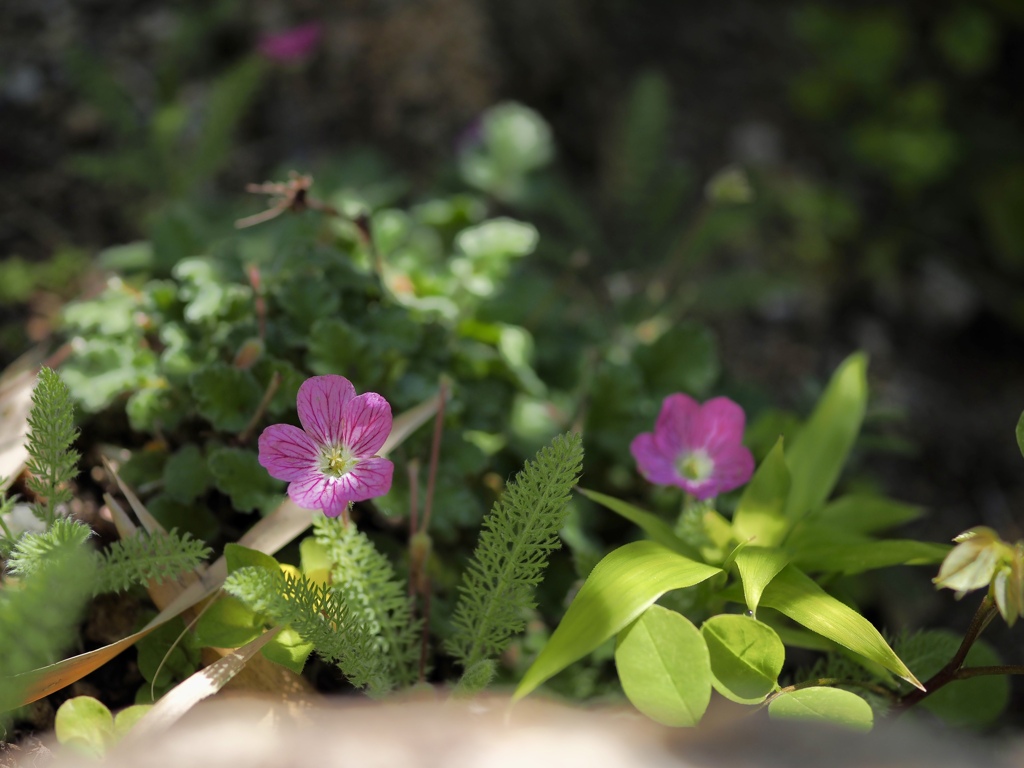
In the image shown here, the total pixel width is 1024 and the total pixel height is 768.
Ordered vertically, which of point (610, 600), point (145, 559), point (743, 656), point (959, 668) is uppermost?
point (145, 559)

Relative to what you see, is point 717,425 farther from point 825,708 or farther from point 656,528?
point 825,708

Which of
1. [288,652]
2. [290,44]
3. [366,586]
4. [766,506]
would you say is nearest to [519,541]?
[366,586]

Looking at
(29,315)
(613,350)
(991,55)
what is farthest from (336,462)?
(991,55)

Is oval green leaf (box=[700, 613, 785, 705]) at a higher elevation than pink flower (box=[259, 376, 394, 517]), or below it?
below

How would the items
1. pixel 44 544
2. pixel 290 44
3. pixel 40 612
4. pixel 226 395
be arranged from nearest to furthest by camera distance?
pixel 40 612 → pixel 44 544 → pixel 226 395 → pixel 290 44

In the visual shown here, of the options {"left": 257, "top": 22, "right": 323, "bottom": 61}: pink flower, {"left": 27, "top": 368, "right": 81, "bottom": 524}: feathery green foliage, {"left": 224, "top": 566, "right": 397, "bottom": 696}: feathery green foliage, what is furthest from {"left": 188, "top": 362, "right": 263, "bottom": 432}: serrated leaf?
{"left": 257, "top": 22, "right": 323, "bottom": 61}: pink flower

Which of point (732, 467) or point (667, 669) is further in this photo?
point (732, 467)

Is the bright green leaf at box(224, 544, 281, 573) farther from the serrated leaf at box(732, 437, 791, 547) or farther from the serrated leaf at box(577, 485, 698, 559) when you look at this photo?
the serrated leaf at box(732, 437, 791, 547)
